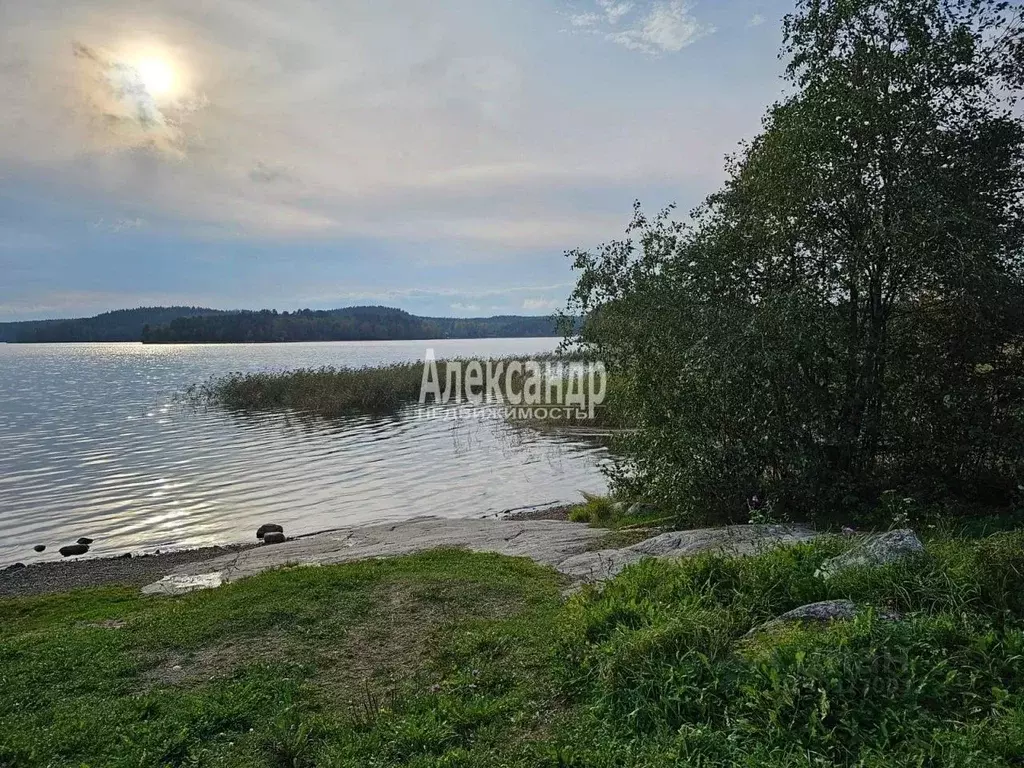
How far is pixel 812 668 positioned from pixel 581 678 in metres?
1.70

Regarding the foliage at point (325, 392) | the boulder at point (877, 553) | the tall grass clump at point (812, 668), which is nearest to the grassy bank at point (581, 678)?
the tall grass clump at point (812, 668)

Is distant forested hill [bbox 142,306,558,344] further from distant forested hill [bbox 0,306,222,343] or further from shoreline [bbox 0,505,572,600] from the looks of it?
shoreline [bbox 0,505,572,600]

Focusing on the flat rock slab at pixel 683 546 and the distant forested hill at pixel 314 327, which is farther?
the distant forested hill at pixel 314 327

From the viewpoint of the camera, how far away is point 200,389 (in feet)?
156

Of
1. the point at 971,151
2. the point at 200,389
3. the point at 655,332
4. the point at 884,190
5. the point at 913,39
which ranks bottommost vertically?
the point at 200,389

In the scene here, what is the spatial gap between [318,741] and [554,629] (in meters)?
2.32

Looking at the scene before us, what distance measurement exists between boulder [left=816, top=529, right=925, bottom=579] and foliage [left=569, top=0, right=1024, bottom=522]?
3.81 meters

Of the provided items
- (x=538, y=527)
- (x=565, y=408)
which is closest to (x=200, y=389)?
(x=565, y=408)

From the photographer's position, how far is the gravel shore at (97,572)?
37.8 feet

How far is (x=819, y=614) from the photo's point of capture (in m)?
5.16

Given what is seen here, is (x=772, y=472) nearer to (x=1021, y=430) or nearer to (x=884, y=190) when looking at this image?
(x=1021, y=430)

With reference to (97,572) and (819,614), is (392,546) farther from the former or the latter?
(819,614)

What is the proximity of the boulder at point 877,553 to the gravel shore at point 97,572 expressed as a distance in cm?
1065

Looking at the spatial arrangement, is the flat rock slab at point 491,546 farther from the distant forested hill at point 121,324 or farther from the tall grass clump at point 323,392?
the distant forested hill at point 121,324
